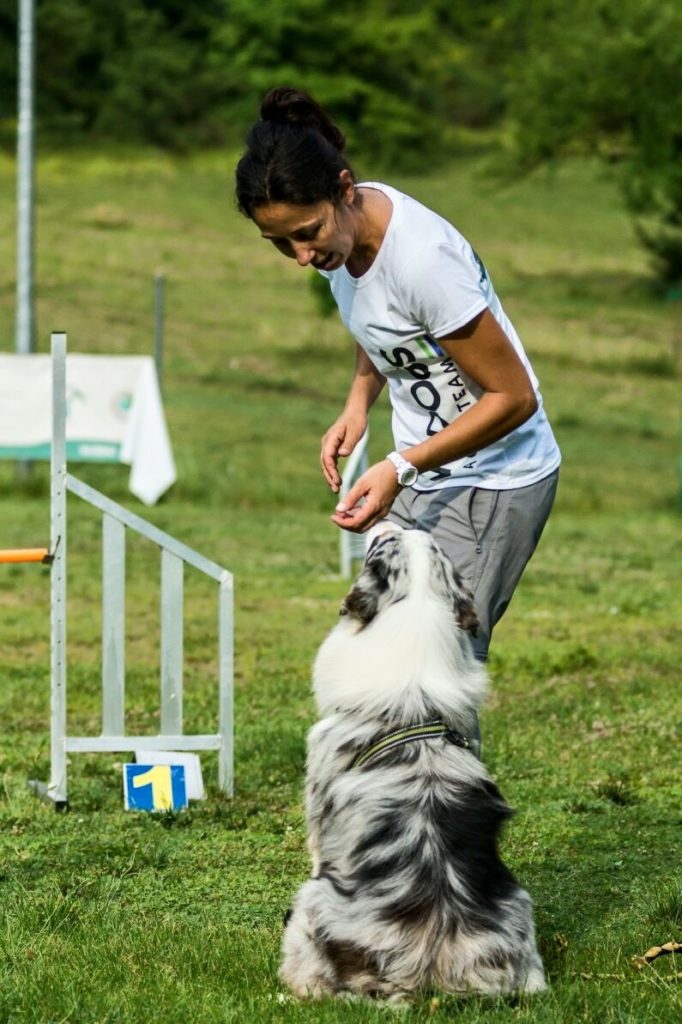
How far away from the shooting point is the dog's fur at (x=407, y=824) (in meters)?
3.52

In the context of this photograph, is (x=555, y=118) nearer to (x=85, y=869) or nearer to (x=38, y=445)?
(x=38, y=445)

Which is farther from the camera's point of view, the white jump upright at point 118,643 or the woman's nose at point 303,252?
the white jump upright at point 118,643

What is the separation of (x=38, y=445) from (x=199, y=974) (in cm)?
1110

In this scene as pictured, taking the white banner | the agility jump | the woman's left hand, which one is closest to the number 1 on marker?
the agility jump

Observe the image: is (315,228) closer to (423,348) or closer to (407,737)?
(423,348)

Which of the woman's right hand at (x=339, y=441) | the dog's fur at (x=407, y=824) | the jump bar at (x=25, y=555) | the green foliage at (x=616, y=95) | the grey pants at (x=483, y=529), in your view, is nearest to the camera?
the dog's fur at (x=407, y=824)

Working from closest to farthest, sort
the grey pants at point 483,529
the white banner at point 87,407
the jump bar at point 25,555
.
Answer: the grey pants at point 483,529
the jump bar at point 25,555
the white banner at point 87,407

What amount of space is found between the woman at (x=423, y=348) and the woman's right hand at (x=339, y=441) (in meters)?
0.23

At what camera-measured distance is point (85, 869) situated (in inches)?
201

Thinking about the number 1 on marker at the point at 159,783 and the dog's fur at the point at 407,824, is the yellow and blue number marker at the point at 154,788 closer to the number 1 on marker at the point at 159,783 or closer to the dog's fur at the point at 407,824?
the number 1 on marker at the point at 159,783

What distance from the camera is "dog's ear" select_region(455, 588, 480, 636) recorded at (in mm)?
3695

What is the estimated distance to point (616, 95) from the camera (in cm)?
2884

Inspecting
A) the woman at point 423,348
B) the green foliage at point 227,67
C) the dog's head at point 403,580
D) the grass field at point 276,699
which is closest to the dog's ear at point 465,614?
the dog's head at point 403,580

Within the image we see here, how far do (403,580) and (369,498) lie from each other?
28 cm
